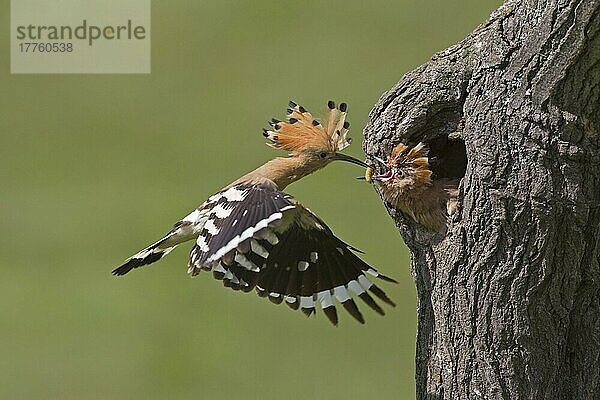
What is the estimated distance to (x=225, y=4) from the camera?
11.9m

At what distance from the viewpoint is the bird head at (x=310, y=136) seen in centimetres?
381

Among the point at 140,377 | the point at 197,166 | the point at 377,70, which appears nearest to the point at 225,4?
the point at 377,70

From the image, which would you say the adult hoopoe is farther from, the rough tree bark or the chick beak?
the rough tree bark

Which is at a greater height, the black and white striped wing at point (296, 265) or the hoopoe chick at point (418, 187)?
the hoopoe chick at point (418, 187)

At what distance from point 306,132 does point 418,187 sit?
2.13ft

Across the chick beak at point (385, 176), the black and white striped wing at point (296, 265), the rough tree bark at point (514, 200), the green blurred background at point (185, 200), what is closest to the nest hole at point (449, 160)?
the rough tree bark at point (514, 200)

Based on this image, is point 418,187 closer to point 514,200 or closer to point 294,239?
point 514,200

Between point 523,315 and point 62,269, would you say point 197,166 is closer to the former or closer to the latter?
point 62,269

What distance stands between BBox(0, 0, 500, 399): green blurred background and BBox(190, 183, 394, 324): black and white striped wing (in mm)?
3313

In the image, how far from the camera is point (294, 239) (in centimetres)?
370

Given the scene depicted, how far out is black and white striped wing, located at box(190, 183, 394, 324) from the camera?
3.56m

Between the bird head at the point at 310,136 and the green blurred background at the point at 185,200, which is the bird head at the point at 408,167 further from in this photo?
the green blurred background at the point at 185,200

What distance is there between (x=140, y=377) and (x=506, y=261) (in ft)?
15.6

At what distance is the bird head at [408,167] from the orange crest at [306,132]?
1.75 feet
